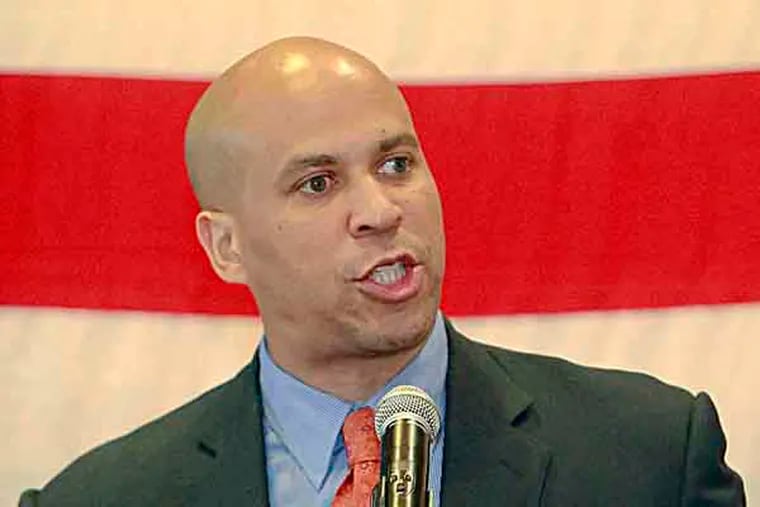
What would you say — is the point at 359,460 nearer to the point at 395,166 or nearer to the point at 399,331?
the point at 399,331

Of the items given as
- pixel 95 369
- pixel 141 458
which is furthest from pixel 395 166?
pixel 95 369

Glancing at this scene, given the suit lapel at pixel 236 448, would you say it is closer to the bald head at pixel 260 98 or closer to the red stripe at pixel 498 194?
the bald head at pixel 260 98

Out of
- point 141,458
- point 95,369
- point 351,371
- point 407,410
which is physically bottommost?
point 95,369


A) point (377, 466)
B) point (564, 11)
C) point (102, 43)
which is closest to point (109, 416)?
point (102, 43)

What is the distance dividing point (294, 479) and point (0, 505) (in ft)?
1.72

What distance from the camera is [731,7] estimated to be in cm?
185

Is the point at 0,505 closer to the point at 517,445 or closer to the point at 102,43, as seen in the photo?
the point at 102,43

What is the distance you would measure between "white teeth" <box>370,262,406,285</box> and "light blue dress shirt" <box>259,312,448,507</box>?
0.12 meters

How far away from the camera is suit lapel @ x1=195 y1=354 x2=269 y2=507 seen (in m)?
1.49

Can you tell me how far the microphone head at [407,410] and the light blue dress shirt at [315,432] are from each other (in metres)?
0.37

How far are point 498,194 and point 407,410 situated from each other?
2.73 ft

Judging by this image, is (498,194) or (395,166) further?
(498,194)

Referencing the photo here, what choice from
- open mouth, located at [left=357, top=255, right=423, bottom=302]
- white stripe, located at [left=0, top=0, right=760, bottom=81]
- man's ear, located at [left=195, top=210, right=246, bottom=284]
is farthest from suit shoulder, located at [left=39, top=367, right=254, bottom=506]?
white stripe, located at [left=0, top=0, right=760, bottom=81]

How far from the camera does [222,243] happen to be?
1.55 m
